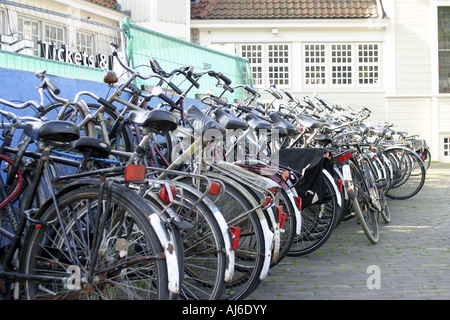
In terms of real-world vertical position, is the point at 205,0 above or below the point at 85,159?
above

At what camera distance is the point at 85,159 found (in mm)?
3932

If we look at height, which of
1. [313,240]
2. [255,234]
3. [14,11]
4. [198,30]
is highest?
[198,30]

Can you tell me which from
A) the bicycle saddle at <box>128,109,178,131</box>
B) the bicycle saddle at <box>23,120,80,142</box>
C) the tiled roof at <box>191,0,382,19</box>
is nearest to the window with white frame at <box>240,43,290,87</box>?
the tiled roof at <box>191,0,382,19</box>

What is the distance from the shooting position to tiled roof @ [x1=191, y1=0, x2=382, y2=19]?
24.0m

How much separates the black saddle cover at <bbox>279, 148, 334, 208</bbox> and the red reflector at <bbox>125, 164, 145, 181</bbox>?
267 centimetres

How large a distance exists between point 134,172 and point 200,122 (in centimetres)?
109

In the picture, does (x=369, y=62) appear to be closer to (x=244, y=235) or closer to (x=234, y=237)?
(x=244, y=235)

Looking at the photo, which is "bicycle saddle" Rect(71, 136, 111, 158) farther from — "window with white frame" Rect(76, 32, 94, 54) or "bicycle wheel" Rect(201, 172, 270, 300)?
"window with white frame" Rect(76, 32, 94, 54)

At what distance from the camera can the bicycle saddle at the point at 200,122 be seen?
167 inches

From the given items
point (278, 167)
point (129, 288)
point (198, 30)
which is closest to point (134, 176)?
point (129, 288)

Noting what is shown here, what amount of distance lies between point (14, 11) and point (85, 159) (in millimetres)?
3401

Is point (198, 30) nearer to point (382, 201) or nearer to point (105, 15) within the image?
point (105, 15)

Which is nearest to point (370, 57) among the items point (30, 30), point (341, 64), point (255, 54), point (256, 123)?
point (341, 64)

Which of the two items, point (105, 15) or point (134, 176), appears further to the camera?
point (105, 15)
